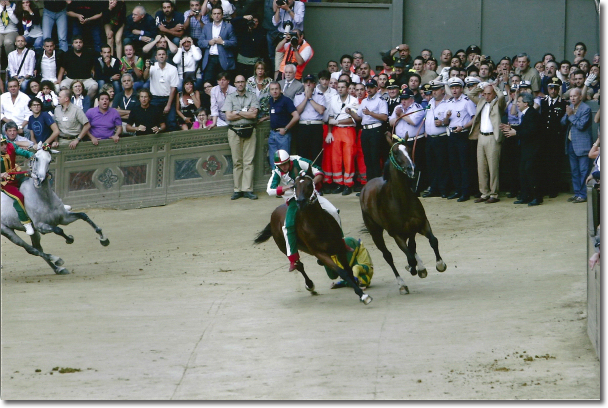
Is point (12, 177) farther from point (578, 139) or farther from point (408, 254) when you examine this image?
point (578, 139)

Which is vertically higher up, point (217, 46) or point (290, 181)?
point (217, 46)

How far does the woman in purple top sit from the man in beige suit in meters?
7.15

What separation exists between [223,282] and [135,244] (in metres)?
3.61

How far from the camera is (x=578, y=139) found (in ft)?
56.1

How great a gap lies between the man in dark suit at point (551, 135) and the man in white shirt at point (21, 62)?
1062 cm

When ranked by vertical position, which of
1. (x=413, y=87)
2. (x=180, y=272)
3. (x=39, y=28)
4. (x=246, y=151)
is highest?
(x=39, y=28)

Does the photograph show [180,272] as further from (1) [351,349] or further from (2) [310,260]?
(1) [351,349]

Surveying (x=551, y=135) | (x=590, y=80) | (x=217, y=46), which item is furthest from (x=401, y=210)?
(x=217, y=46)

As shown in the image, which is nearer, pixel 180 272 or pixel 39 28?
pixel 180 272

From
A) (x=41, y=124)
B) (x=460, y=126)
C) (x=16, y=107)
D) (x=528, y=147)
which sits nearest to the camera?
(x=528, y=147)

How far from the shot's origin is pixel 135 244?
1678 centimetres

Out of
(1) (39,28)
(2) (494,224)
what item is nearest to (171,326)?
(2) (494,224)

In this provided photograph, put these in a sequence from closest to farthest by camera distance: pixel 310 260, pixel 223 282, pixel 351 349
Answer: pixel 351 349 → pixel 223 282 → pixel 310 260

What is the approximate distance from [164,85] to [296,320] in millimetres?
9840
